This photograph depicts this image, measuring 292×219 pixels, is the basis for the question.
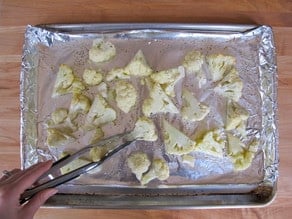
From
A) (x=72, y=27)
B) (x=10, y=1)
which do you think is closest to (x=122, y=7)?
(x=72, y=27)

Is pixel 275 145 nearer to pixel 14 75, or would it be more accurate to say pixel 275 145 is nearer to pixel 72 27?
pixel 72 27

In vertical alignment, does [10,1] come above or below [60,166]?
above

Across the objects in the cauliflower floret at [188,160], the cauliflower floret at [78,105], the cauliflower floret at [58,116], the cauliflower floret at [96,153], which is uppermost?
the cauliflower floret at [78,105]

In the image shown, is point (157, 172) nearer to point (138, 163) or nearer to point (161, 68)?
point (138, 163)

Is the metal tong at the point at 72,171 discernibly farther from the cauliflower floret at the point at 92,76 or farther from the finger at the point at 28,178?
the cauliflower floret at the point at 92,76

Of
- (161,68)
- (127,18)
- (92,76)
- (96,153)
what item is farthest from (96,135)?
(127,18)

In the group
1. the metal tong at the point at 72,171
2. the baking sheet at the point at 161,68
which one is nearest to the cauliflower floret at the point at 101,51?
the baking sheet at the point at 161,68

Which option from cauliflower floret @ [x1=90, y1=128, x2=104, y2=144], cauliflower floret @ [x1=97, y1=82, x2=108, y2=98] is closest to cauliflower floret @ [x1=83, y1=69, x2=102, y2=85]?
cauliflower floret @ [x1=97, y1=82, x2=108, y2=98]
